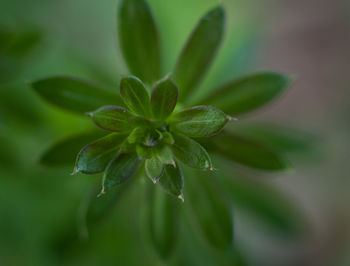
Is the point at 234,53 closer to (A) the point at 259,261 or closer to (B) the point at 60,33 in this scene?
(B) the point at 60,33

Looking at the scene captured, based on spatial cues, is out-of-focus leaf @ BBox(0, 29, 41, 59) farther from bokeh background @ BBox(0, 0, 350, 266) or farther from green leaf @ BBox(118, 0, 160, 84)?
green leaf @ BBox(118, 0, 160, 84)

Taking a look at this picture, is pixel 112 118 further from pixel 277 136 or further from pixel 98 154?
pixel 277 136

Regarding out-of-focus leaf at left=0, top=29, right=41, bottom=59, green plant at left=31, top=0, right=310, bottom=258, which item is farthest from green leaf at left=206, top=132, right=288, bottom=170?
out-of-focus leaf at left=0, top=29, right=41, bottom=59

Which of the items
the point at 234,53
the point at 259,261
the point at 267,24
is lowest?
the point at 259,261

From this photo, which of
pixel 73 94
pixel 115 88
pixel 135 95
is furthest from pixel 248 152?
pixel 115 88

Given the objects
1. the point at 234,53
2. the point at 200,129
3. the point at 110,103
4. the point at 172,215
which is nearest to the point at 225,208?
the point at 172,215
